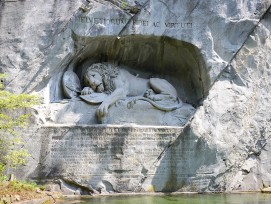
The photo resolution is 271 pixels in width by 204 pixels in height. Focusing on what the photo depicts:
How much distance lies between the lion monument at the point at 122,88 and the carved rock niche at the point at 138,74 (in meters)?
0.05

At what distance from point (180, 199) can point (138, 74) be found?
4198 mm

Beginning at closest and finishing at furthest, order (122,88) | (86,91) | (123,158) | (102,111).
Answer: (123,158) < (102,111) < (86,91) < (122,88)

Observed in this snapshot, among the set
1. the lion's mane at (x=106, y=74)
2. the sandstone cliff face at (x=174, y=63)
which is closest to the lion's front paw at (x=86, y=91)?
the lion's mane at (x=106, y=74)

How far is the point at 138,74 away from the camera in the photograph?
1117cm

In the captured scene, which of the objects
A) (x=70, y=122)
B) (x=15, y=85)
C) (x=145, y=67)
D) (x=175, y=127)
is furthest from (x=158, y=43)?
(x=15, y=85)

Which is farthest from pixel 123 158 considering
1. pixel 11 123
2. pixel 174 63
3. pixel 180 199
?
pixel 174 63

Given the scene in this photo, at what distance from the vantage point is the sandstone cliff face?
9422 millimetres

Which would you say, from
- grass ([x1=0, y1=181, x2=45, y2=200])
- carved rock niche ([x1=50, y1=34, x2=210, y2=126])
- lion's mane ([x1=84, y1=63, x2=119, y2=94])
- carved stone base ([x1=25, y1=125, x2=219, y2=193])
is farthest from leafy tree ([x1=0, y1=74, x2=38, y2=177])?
lion's mane ([x1=84, y1=63, x2=119, y2=94])

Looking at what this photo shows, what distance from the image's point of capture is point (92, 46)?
10.4m

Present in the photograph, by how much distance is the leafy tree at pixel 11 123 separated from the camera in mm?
7426

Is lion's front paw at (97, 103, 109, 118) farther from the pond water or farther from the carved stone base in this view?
the pond water

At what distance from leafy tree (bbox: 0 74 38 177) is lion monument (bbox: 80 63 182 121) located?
1.92 metres

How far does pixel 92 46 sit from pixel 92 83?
3.21ft

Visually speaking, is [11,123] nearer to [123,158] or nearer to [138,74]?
[123,158]
